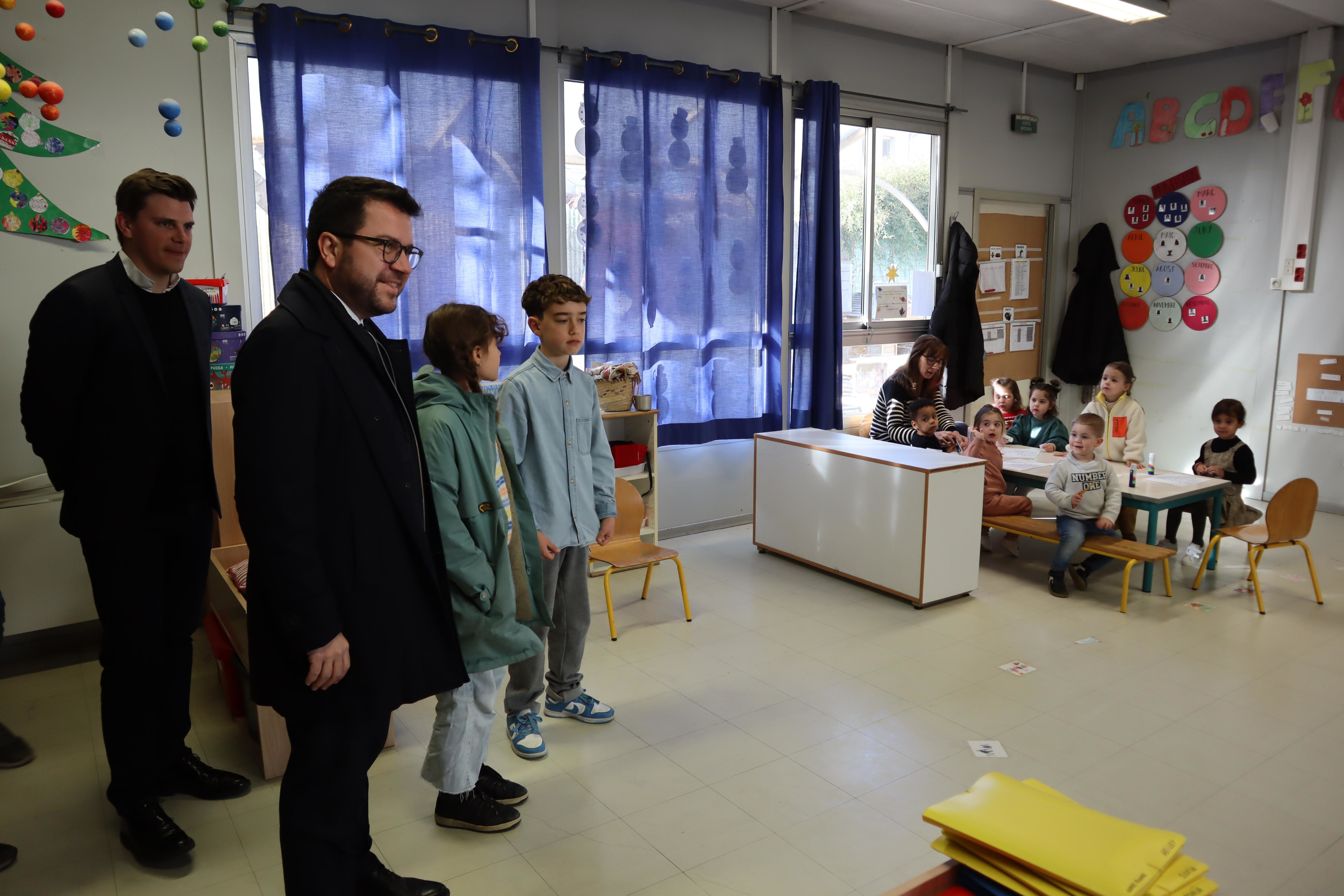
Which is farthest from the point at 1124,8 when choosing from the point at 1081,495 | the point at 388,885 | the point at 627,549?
the point at 388,885

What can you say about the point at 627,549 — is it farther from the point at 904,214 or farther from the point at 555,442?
the point at 904,214

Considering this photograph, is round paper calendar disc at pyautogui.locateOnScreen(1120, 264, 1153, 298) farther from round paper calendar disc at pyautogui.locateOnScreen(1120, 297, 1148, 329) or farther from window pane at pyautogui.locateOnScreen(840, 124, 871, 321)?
window pane at pyautogui.locateOnScreen(840, 124, 871, 321)

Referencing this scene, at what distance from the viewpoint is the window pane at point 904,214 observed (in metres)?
6.05

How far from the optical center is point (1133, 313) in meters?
6.88

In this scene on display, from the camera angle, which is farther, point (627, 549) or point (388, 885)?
point (627, 549)

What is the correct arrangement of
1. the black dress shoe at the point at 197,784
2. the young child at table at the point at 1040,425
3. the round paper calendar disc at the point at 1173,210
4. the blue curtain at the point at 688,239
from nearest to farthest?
the black dress shoe at the point at 197,784 < the blue curtain at the point at 688,239 < the young child at table at the point at 1040,425 < the round paper calendar disc at the point at 1173,210

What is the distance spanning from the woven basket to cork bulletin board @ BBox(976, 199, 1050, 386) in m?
3.13

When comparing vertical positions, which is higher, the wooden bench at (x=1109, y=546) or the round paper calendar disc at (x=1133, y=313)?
the round paper calendar disc at (x=1133, y=313)

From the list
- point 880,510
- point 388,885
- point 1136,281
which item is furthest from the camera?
point 1136,281

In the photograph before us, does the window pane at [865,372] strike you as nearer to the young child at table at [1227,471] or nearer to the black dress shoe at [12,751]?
the young child at table at [1227,471]

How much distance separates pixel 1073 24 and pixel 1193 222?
184cm

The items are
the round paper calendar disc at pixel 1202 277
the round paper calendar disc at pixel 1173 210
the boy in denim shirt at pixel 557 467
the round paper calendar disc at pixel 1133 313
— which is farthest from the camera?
the round paper calendar disc at pixel 1133 313

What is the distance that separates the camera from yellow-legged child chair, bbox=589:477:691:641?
3.78 metres

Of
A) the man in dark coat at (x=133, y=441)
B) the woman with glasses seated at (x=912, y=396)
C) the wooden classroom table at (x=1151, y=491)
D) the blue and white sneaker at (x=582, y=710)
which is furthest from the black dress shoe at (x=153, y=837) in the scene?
the wooden classroom table at (x=1151, y=491)
